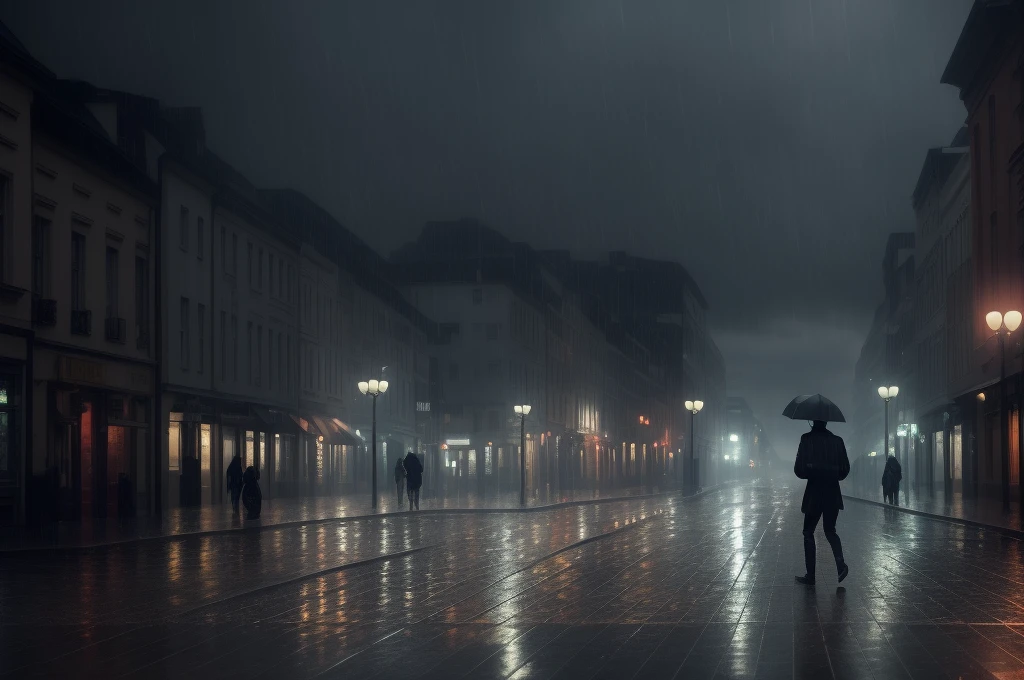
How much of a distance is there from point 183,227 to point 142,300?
4455 millimetres

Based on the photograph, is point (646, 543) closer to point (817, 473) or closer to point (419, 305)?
point (817, 473)

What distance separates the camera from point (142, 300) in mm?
39375

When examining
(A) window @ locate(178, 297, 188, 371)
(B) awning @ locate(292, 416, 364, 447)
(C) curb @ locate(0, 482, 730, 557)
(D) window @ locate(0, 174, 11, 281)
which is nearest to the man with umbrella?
(C) curb @ locate(0, 482, 730, 557)

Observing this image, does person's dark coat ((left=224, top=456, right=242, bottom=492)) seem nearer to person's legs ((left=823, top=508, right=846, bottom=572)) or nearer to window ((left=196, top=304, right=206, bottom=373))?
window ((left=196, top=304, right=206, bottom=373))

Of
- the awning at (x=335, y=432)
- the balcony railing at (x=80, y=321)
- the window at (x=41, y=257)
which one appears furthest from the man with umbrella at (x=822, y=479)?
the awning at (x=335, y=432)

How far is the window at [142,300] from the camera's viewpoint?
128 feet

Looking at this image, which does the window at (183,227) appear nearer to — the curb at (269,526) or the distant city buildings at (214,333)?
the distant city buildings at (214,333)

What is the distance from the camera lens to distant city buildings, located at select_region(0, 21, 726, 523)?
3159cm

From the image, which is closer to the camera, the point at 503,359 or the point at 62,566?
the point at 62,566

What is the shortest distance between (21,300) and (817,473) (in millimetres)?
21243

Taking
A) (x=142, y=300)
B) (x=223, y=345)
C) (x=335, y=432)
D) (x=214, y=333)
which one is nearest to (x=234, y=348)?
(x=223, y=345)

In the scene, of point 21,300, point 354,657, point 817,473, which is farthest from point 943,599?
point 21,300

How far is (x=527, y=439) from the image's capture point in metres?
87.1

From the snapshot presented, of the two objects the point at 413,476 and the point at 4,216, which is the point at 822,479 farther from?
the point at 413,476
